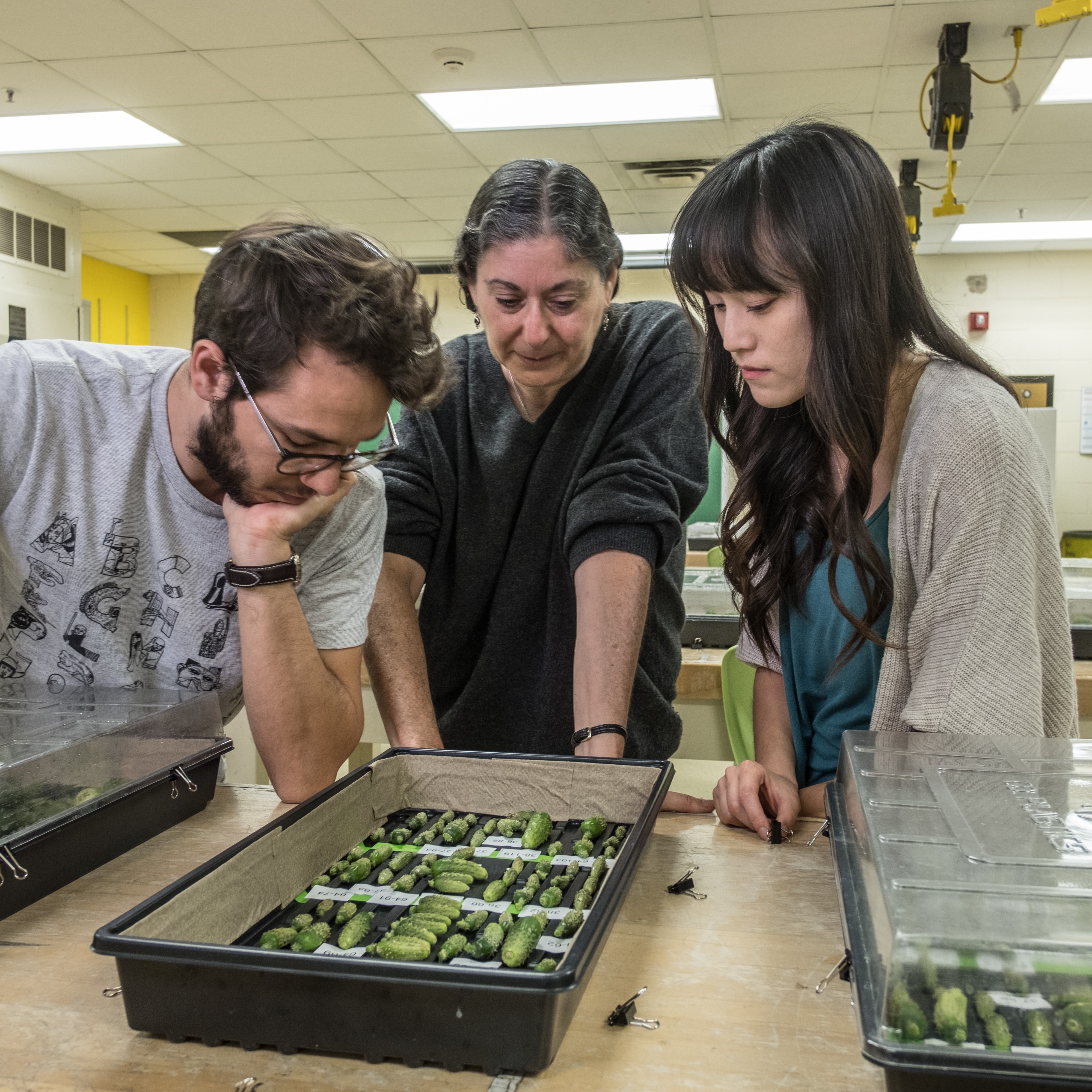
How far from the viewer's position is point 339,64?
428 cm

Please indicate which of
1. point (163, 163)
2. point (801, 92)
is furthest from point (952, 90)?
point (163, 163)

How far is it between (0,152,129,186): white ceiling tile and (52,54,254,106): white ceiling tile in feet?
3.53

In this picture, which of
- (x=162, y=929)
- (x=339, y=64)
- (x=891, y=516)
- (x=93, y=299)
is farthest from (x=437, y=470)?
(x=93, y=299)

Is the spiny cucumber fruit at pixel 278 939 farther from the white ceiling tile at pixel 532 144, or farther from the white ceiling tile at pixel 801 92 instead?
the white ceiling tile at pixel 532 144

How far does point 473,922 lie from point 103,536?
70 centimetres

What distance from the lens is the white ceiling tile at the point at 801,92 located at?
171 inches

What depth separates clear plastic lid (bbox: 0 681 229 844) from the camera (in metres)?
0.94

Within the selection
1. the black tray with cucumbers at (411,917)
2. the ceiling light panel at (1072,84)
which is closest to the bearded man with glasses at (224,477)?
the black tray with cucumbers at (411,917)

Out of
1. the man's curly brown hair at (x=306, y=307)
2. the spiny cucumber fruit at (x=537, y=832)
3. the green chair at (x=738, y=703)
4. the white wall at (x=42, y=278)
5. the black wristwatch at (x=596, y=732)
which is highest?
the white wall at (x=42, y=278)

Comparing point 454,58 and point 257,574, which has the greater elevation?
point 454,58

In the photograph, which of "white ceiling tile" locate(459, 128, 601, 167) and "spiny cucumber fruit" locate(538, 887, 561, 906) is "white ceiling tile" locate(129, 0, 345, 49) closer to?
"white ceiling tile" locate(459, 128, 601, 167)

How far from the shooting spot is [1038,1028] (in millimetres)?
569

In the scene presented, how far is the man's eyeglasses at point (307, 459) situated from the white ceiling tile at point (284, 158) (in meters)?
4.52

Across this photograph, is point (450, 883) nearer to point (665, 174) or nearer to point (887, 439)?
point (887, 439)
